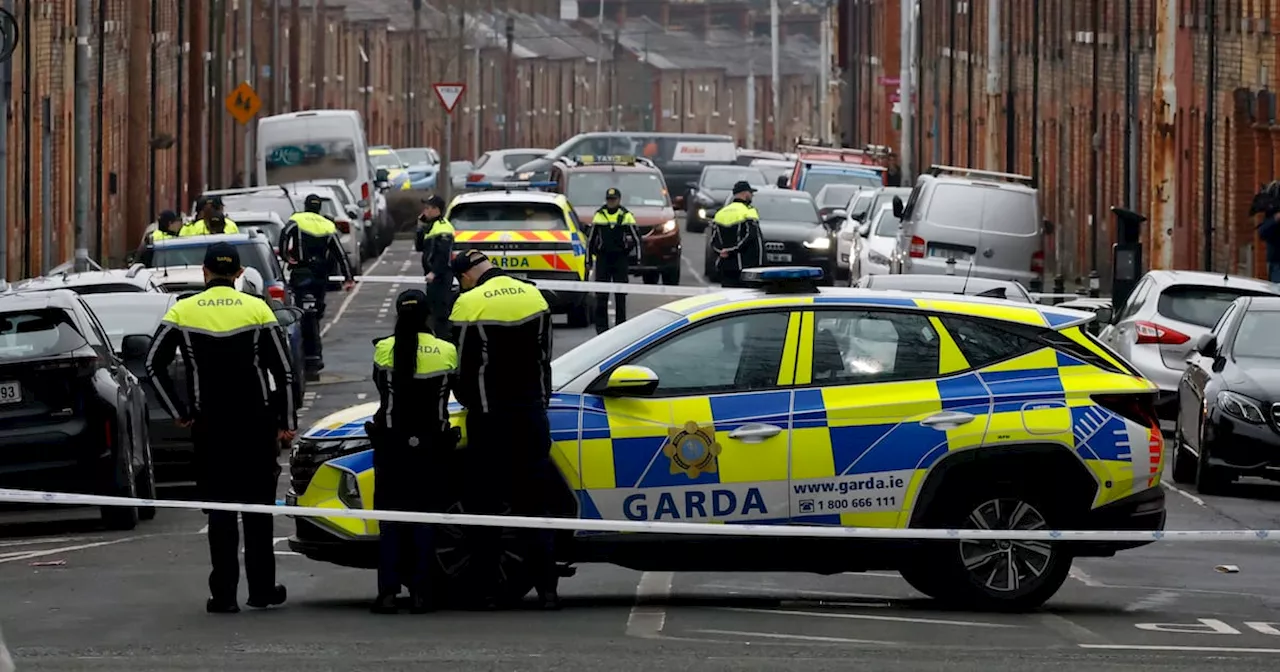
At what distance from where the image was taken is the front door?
11.9 metres

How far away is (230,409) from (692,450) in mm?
1996

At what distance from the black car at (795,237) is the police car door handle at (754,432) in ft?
93.5

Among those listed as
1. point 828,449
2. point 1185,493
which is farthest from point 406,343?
point 1185,493

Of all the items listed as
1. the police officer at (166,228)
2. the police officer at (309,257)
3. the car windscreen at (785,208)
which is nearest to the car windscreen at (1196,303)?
the police officer at (309,257)

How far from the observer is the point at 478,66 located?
12325cm

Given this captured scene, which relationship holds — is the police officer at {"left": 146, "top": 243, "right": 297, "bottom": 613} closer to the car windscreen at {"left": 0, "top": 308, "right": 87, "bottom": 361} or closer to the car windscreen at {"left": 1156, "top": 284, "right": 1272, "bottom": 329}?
the car windscreen at {"left": 0, "top": 308, "right": 87, "bottom": 361}

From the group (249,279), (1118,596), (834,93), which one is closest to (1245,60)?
(249,279)

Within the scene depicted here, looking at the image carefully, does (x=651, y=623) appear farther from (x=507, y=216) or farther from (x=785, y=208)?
(x=785, y=208)

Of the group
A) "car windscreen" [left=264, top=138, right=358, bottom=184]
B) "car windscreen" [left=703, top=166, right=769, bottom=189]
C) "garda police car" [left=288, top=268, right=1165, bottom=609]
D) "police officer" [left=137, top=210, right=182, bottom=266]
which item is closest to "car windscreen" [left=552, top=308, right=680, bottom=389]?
"garda police car" [left=288, top=268, right=1165, bottom=609]

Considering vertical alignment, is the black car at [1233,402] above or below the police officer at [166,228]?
below

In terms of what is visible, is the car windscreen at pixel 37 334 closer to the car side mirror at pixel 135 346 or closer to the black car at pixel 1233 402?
the car side mirror at pixel 135 346

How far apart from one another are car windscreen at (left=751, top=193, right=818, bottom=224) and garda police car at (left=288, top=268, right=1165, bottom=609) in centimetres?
3034

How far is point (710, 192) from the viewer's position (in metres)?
63.3

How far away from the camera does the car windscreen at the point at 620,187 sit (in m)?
41.5
